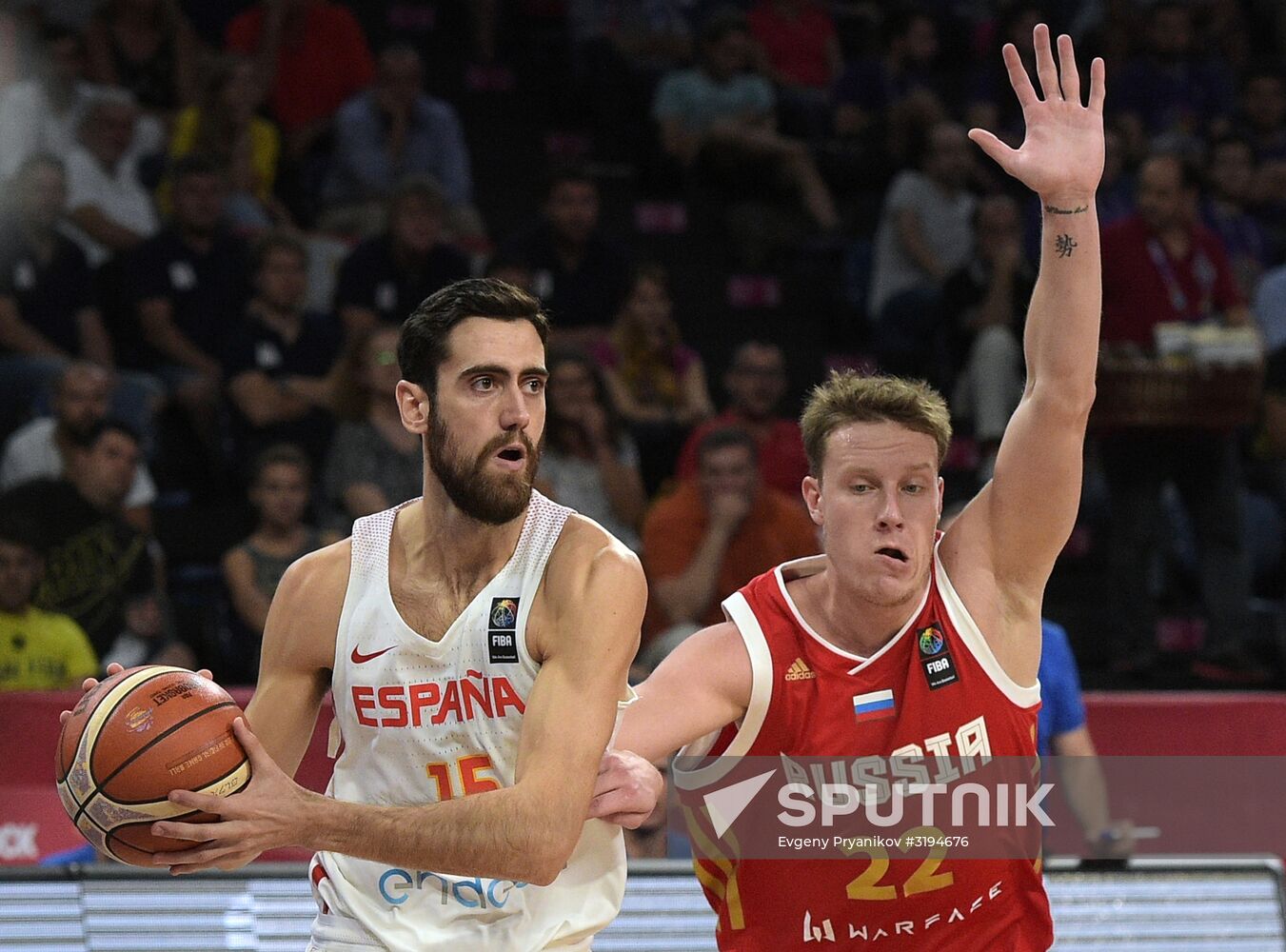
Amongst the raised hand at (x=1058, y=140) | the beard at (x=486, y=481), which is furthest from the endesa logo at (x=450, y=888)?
the raised hand at (x=1058, y=140)

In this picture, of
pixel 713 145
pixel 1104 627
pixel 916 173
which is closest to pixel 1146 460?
pixel 1104 627

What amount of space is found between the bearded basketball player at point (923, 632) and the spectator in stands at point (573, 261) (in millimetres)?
5683

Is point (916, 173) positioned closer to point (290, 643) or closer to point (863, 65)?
point (863, 65)

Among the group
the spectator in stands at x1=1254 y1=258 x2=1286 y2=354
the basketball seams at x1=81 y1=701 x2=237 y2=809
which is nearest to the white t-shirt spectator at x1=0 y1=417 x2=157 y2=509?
the basketball seams at x1=81 y1=701 x2=237 y2=809

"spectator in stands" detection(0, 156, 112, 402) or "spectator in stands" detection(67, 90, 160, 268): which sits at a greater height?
"spectator in stands" detection(67, 90, 160, 268)

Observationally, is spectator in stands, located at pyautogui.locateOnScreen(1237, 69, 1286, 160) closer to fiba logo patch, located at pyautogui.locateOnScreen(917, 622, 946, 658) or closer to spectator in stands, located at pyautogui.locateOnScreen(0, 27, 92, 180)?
spectator in stands, located at pyautogui.locateOnScreen(0, 27, 92, 180)

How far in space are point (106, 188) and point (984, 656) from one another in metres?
7.53

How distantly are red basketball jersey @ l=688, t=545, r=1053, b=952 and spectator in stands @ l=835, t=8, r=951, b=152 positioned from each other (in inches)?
319

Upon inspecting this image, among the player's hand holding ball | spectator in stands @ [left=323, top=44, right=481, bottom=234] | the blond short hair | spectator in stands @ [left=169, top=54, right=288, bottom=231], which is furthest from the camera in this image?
spectator in stands @ [left=323, top=44, right=481, bottom=234]

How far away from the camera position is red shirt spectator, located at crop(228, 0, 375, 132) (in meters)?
11.1

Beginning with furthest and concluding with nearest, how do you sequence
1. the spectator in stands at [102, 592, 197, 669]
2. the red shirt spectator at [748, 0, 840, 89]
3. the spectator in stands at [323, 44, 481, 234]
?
1. the red shirt spectator at [748, 0, 840, 89]
2. the spectator in stands at [323, 44, 481, 234]
3. the spectator in stands at [102, 592, 197, 669]

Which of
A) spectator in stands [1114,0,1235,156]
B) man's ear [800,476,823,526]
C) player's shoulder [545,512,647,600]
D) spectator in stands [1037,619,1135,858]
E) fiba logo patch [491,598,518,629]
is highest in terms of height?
spectator in stands [1114,0,1235,156]

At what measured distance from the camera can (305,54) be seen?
36.6 ft

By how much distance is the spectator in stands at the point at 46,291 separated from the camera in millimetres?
9234
